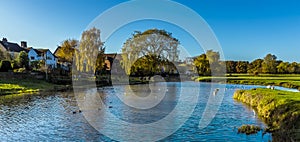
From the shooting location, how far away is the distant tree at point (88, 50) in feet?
199

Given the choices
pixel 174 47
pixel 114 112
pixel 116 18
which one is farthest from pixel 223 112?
pixel 174 47

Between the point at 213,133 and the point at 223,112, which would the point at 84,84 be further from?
the point at 213,133

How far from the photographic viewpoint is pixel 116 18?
1361 inches

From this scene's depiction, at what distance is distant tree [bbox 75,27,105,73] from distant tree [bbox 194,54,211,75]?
45332mm

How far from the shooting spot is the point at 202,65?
9806cm

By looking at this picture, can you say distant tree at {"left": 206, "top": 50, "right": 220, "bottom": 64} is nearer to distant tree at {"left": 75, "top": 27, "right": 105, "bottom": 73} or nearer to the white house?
distant tree at {"left": 75, "top": 27, "right": 105, "bottom": 73}

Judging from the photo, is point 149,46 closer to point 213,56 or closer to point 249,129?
point 213,56

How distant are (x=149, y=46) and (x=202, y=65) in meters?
31.0

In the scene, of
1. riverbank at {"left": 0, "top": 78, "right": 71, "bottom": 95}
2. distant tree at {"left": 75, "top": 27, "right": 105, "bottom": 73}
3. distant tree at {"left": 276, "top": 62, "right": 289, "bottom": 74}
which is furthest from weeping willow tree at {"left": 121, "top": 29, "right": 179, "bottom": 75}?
distant tree at {"left": 276, "top": 62, "right": 289, "bottom": 74}

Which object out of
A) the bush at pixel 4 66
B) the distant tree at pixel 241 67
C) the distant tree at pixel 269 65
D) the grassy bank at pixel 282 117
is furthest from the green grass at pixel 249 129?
the distant tree at pixel 241 67

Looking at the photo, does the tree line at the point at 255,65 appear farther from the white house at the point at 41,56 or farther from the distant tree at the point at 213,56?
the white house at the point at 41,56

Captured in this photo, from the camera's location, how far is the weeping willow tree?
7206 cm

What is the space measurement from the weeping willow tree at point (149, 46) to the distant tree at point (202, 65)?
889 inches

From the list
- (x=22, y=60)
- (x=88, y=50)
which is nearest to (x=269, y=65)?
(x=88, y=50)
